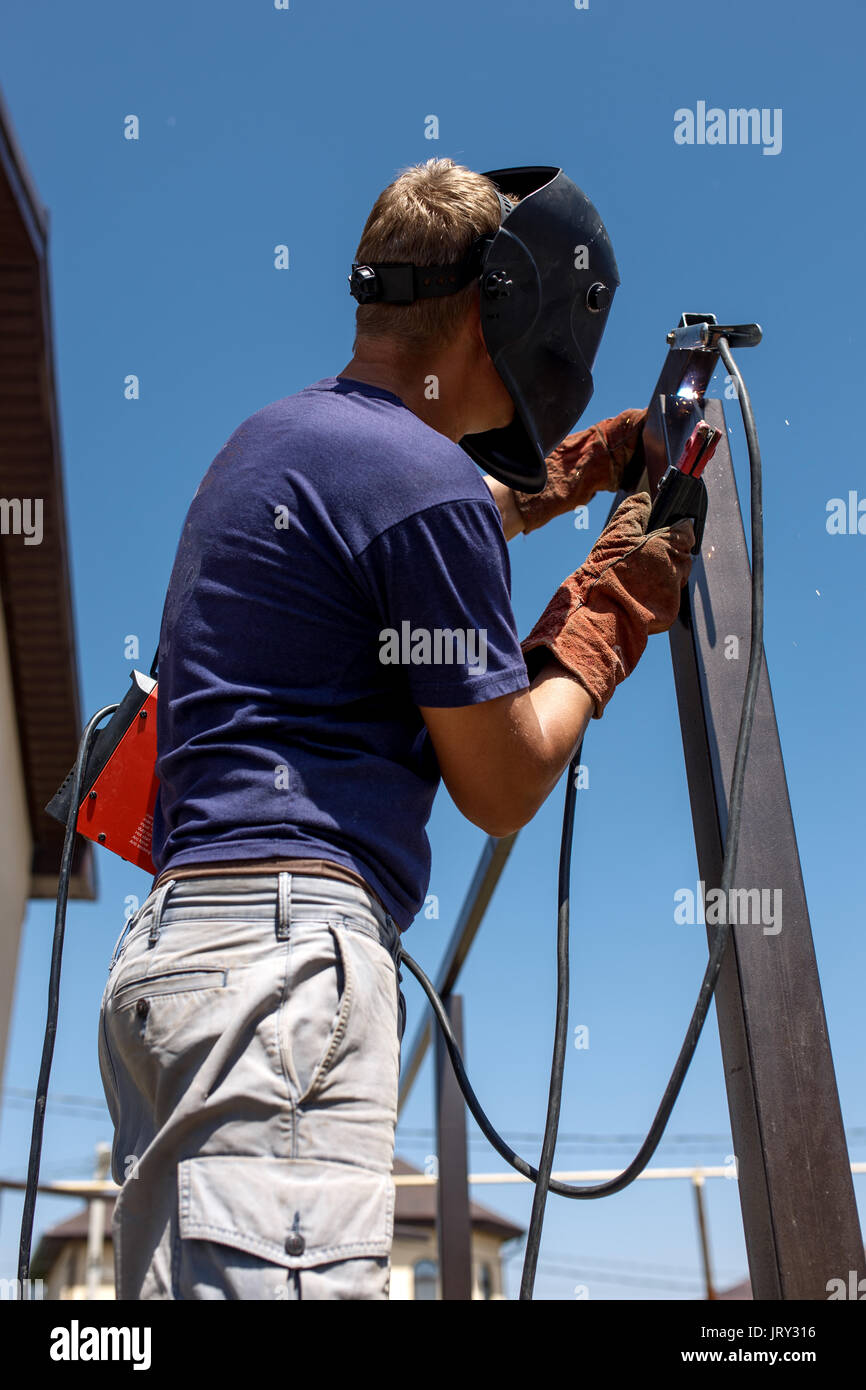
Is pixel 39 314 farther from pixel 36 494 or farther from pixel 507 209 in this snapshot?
pixel 507 209

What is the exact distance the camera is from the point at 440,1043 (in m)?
5.25

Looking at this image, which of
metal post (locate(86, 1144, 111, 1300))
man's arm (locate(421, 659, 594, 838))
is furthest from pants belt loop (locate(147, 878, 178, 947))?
metal post (locate(86, 1144, 111, 1300))

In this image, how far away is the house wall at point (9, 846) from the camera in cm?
791

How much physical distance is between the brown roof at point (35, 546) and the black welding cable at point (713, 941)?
4156 millimetres

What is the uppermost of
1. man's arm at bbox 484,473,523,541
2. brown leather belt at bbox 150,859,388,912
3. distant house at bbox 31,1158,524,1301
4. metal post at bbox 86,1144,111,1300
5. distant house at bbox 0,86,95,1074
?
distant house at bbox 0,86,95,1074

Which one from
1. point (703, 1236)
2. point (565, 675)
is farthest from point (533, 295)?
point (703, 1236)

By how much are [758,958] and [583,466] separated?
1020mm

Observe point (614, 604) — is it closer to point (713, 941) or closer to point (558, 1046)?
A: point (713, 941)

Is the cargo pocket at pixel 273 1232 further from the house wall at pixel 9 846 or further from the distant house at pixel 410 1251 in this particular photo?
the distant house at pixel 410 1251

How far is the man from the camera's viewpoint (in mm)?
1110

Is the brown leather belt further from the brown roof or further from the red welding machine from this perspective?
the brown roof

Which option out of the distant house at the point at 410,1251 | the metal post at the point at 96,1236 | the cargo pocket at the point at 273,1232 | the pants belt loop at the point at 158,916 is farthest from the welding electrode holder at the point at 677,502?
the distant house at the point at 410,1251

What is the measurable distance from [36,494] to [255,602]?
6264 millimetres
